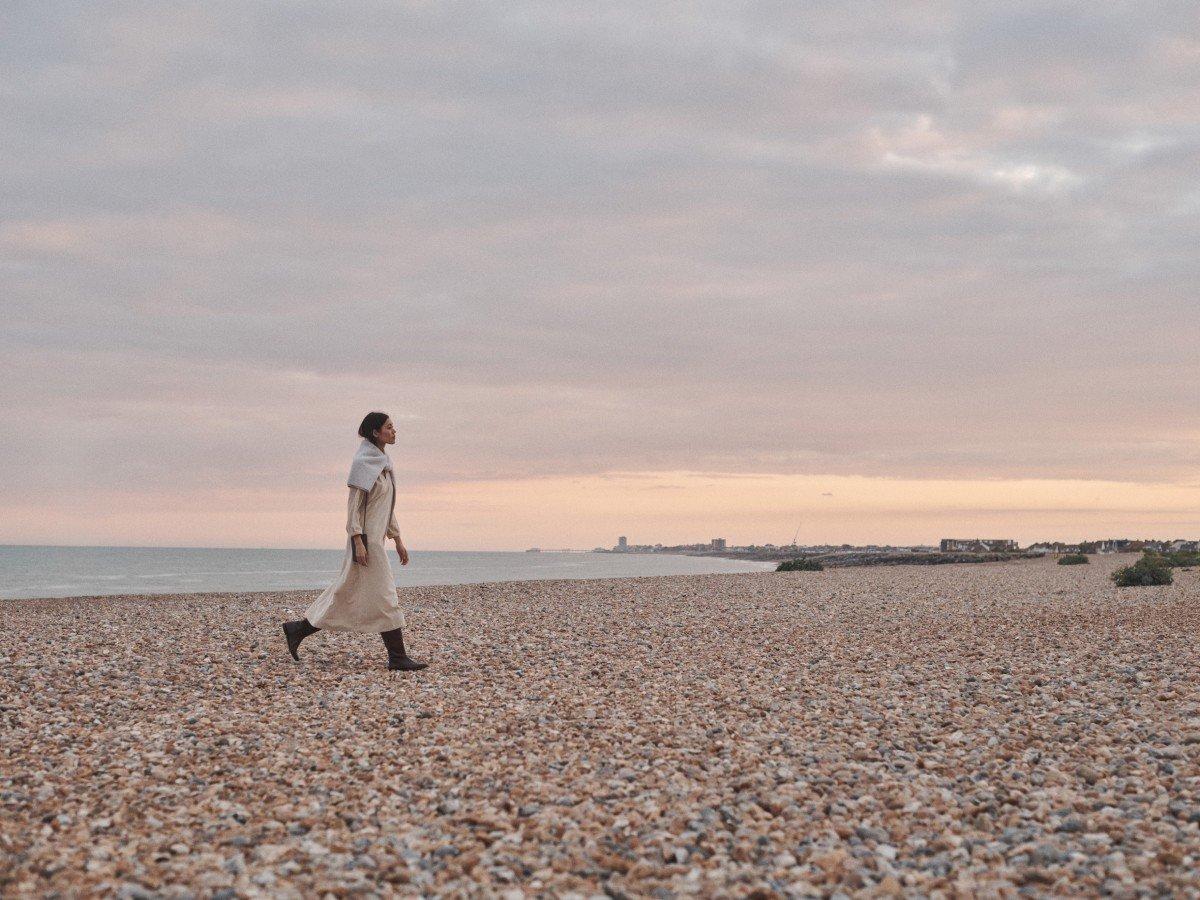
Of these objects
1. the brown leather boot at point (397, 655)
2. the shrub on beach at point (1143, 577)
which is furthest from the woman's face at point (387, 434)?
the shrub on beach at point (1143, 577)

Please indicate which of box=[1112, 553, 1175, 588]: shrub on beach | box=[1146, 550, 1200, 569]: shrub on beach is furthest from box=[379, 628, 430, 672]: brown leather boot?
box=[1146, 550, 1200, 569]: shrub on beach

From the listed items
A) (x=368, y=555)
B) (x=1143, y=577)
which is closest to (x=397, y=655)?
(x=368, y=555)

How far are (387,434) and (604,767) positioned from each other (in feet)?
18.2

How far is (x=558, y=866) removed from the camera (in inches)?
195

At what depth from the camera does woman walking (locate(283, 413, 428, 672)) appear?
1082 centimetres

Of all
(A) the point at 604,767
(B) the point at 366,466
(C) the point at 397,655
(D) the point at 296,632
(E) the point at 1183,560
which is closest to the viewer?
(A) the point at 604,767

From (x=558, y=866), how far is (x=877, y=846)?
1.84 meters

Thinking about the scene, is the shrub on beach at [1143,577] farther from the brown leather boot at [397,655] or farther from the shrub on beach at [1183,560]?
the brown leather boot at [397,655]

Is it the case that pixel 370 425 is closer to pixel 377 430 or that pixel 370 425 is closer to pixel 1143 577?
pixel 377 430

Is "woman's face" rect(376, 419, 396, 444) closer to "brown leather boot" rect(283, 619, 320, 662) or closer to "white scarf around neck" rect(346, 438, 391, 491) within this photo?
"white scarf around neck" rect(346, 438, 391, 491)

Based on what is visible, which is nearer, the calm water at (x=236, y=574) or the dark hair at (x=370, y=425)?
the dark hair at (x=370, y=425)

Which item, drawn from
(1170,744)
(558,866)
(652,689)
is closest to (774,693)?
(652,689)

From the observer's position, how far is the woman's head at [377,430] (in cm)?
1097

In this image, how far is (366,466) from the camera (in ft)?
35.5
